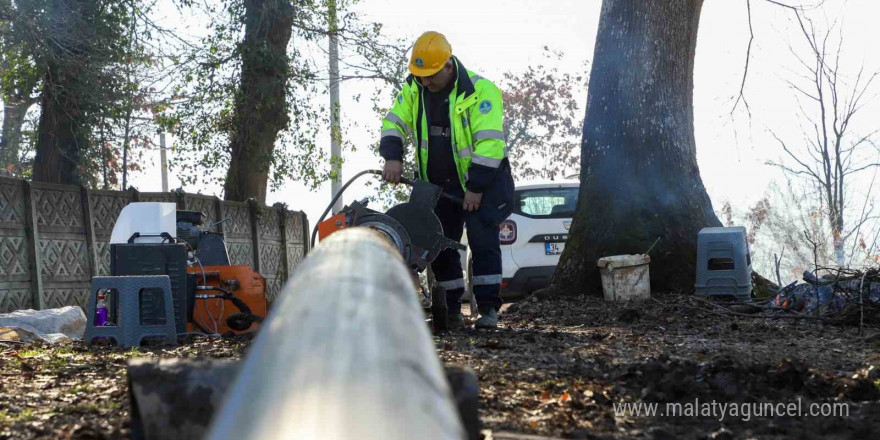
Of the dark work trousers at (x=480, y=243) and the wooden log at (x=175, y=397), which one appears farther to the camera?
the dark work trousers at (x=480, y=243)

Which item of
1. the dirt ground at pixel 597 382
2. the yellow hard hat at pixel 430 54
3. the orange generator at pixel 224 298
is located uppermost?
the yellow hard hat at pixel 430 54

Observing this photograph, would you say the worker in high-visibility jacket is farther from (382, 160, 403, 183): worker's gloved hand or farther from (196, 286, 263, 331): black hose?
(196, 286, 263, 331): black hose

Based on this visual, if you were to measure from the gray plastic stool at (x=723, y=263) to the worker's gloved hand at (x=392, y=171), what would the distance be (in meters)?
4.12

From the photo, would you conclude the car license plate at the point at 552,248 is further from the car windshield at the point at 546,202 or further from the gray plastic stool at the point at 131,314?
the gray plastic stool at the point at 131,314

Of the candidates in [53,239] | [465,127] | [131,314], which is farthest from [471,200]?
[53,239]

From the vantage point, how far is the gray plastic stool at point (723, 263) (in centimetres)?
962

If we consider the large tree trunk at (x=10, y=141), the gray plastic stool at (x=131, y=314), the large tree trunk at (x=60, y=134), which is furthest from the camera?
the large tree trunk at (x=10, y=141)

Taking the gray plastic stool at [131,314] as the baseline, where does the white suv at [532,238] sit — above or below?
above

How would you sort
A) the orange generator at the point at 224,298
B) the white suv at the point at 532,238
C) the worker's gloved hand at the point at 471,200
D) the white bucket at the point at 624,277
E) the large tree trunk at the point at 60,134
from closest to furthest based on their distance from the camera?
the worker's gloved hand at the point at 471,200 < the orange generator at the point at 224,298 < the white bucket at the point at 624,277 < the white suv at the point at 532,238 < the large tree trunk at the point at 60,134

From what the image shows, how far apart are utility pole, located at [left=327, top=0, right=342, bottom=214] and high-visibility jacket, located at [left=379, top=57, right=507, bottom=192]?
37.4ft

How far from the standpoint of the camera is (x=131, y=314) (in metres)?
6.96

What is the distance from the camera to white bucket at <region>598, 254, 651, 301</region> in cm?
960

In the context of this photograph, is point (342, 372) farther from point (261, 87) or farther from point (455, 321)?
point (261, 87)

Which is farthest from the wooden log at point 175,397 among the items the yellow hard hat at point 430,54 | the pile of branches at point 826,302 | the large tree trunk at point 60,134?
the large tree trunk at point 60,134
